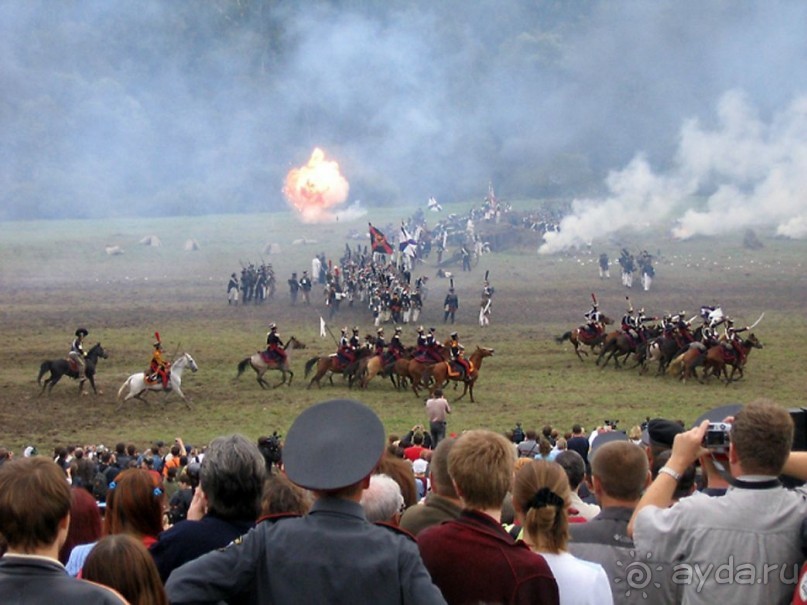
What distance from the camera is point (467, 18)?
111 metres

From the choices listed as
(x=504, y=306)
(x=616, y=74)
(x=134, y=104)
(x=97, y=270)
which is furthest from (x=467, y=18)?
(x=504, y=306)

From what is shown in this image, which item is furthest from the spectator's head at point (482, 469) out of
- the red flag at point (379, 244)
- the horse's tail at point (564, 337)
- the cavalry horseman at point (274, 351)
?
the red flag at point (379, 244)

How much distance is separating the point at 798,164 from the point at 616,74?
37440 mm

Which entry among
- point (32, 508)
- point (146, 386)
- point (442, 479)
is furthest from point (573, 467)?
point (146, 386)

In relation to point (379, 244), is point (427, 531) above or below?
below

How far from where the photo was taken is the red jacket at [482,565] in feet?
13.1

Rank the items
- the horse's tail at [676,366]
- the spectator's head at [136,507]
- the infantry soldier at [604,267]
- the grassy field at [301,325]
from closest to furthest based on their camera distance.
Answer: the spectator's head at [136,507] → the grassy field at [301,325] → the horse's tail at [676,366] → the infantry soldier at [604,267]

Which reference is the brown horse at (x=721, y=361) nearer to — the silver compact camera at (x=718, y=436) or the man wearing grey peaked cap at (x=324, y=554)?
the silver compact camera at (x=718, y=436)

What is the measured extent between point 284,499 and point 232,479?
302 mm

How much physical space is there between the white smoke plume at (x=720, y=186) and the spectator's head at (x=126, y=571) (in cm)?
5963

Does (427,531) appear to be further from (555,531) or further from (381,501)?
(381,501)

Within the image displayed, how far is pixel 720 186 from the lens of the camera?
3073 inches

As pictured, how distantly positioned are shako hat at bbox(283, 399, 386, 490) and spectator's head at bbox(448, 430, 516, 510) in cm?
49

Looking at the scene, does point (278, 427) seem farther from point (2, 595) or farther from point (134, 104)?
point (134, 104)
